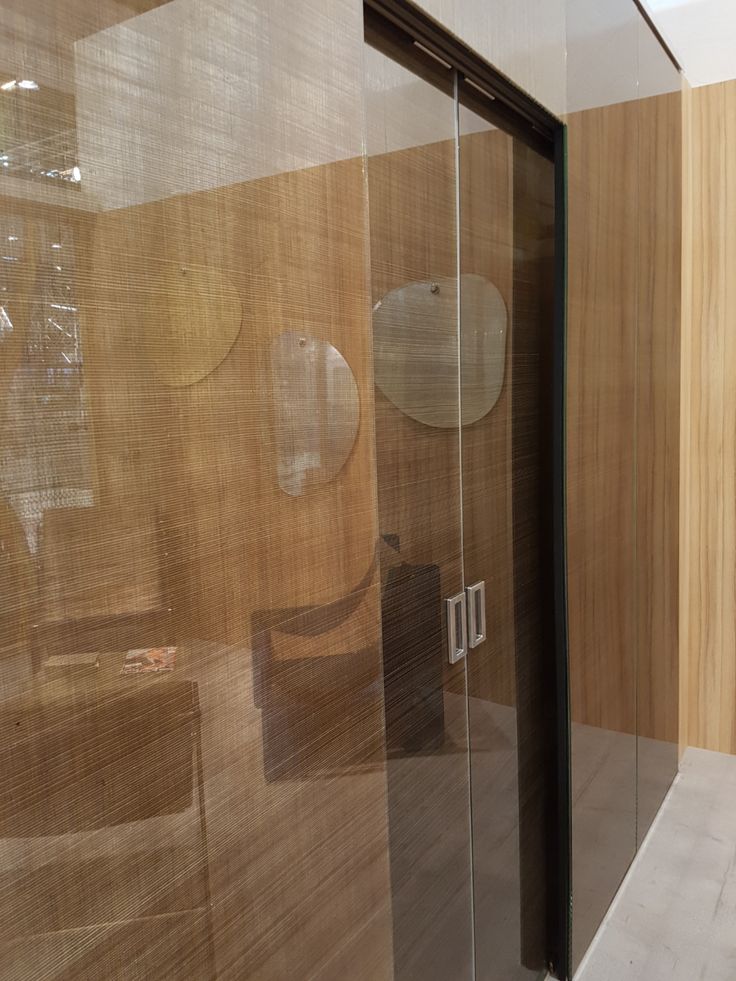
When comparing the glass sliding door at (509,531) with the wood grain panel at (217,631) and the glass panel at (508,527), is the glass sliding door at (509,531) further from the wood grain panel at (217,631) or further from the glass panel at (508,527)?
the wood grain panel at (217,631)

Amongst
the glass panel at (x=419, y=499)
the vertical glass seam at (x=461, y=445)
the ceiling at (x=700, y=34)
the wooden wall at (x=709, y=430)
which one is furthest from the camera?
the wooden wall at (x=709, y=430)

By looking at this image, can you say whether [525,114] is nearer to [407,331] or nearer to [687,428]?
[407,331]

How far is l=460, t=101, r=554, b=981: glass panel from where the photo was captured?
159cm

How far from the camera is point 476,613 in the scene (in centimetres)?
160

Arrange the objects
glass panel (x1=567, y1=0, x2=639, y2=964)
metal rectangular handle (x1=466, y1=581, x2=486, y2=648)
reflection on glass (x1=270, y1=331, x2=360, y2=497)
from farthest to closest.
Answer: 1. glass panel (x1=567, y1=0, x2=639, y2=964)
2. metal rectangular handle (x1=466, y1=581, x2=486, y2=648)
3. reflection on glass (x1=270, y1=331, x2=360, y2=497)

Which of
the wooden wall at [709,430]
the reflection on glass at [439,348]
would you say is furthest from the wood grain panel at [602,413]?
the wooden wall at [709,430]

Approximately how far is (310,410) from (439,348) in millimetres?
488

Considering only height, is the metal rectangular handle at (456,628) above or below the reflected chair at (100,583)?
below

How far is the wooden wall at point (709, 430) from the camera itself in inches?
117

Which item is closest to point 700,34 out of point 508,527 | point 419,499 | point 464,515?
point 508,527

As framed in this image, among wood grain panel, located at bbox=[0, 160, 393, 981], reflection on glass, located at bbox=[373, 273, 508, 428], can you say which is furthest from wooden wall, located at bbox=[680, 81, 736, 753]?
wood grain panel, located at bbox=[0, 160, 393, 981]

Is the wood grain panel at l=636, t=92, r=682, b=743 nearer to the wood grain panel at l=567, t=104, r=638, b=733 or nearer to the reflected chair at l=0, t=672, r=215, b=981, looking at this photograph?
the wood grain panel at l=567, t=104, r=638, b=733

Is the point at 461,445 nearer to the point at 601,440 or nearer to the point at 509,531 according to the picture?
the point at 509,531

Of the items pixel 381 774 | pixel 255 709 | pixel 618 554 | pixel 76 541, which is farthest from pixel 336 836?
pixel 618 554
